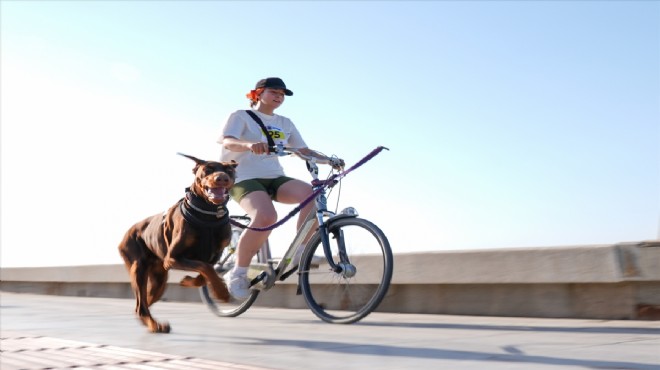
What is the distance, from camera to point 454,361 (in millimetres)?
3654

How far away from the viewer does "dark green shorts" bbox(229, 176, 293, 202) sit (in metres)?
6.09

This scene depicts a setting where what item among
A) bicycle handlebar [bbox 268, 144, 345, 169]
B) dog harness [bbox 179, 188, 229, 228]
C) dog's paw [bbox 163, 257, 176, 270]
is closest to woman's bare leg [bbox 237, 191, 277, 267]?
bicycle handlebar [bbox 268, 144, 345, 169]

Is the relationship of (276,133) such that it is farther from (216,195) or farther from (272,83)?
(216,195)

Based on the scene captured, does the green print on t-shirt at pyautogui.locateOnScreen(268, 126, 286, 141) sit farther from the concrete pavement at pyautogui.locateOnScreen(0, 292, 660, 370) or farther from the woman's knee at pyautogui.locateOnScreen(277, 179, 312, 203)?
the concrete pavement at pyautogui.locateOnScreen(0, 292, 660, 370)

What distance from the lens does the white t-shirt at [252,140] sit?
6074 millimetres

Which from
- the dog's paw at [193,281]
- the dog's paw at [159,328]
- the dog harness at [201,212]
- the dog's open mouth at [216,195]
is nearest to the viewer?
the dog's open mouth at [216,195]

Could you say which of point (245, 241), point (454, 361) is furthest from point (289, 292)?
point (454, 361)

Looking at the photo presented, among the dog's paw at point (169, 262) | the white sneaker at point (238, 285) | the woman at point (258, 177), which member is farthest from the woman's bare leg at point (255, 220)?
the dog's paw at point (169, 262)

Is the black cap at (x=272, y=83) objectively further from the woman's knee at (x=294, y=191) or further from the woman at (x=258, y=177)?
the woman's knee at (x=294, y=191)

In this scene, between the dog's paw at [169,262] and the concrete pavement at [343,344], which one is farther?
the dog's paw at [169,262]

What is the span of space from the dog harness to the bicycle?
809 millimetres

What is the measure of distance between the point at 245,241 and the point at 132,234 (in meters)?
0.84

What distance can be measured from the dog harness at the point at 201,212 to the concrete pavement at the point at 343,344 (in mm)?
741

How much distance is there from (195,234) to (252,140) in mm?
1133
